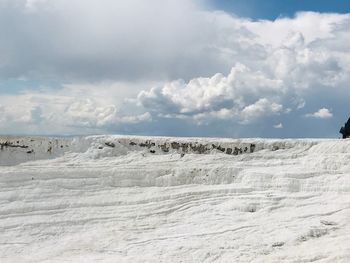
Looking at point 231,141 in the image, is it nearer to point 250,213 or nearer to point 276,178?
point 276,178

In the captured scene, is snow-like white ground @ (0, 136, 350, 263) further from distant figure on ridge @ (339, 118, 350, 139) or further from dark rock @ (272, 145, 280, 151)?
distant figure on ridge @ (339, 118, 350, 139)

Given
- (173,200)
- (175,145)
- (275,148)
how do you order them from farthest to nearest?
(175,145)
(275,148)
(173,200)

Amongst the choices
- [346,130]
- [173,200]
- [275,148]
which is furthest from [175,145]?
[346,130]

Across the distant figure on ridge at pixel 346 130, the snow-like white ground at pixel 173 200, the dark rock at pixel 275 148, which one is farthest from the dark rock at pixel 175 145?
the distant figure on ridge at pixel 346 130

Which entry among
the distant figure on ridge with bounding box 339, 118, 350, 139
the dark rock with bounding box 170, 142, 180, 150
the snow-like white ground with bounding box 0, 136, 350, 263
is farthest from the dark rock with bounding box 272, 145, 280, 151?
the distant figure on ridge with bounding box 339, 118, 350, 139

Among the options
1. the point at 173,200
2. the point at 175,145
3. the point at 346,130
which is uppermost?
the point at 346,130

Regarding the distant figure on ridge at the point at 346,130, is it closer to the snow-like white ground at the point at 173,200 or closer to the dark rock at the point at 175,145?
the snow-like white ground at the point at 173,200

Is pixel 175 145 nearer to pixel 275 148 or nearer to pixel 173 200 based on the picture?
pixel 275 148

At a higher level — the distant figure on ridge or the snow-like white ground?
the distant figure on ridge

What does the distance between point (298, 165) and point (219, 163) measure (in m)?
3.38

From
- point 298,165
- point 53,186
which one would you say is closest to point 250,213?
point 298,165

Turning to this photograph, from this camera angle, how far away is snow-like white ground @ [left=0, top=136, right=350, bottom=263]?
63.3 ft

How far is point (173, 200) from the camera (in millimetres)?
23891

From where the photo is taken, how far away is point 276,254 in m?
17.9
